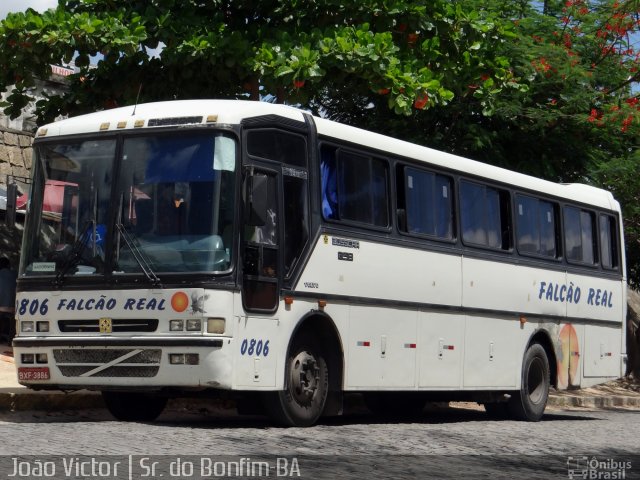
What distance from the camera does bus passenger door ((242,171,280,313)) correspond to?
11805 mm

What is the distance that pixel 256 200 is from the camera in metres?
11.8

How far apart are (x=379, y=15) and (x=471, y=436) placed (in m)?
7.03

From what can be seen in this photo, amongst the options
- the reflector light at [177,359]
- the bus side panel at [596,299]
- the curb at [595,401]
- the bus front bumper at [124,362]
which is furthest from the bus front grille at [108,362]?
the curb at [595,401]

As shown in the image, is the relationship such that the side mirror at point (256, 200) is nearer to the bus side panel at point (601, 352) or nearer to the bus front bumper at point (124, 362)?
the bus front bumper at point (124, 362)

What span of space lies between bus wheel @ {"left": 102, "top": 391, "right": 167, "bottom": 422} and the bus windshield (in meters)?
1.66

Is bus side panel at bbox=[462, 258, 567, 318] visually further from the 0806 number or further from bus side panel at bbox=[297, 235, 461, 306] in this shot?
the 0806 number

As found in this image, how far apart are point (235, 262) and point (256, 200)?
0.58m

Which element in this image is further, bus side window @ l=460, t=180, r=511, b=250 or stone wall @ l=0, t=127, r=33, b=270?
stone wall @ l=0, t=127, r=33, b=270

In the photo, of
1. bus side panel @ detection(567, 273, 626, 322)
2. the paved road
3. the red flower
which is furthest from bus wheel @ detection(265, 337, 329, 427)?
bus side panel @ detection(567, 273, 626, 322)

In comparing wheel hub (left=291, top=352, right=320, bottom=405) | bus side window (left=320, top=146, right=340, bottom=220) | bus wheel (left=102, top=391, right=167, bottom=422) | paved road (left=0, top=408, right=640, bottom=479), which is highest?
bus side window (left=320, top=146, right=340, bottom=220)

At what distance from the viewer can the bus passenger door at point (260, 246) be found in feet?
38.7

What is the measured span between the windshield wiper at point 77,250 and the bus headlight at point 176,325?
114 cm

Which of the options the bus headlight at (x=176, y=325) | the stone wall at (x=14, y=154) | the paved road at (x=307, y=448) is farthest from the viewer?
the stone wall at (x=14, y=154)

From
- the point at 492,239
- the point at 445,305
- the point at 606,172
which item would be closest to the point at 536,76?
the point at 606,172
